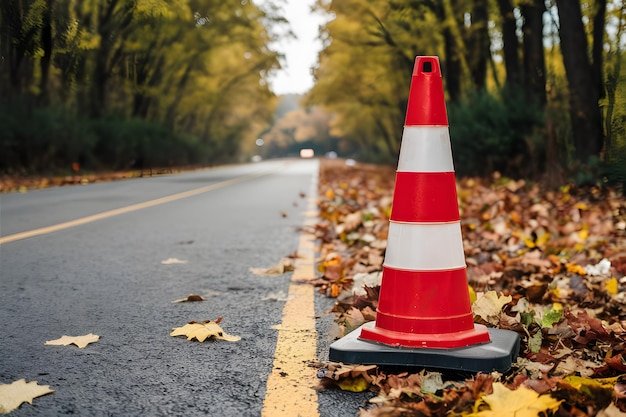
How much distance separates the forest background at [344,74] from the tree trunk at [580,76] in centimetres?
2

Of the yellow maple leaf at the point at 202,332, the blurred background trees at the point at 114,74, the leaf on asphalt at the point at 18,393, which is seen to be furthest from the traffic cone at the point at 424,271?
the blurred background trees at the point at 114,74

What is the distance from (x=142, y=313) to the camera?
3689mm

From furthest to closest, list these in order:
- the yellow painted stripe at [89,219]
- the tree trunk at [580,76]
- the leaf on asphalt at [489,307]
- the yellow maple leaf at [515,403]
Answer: the tree trunk at [580,76] → the yellow painted stripe at [89,219] → the leaf on asphalt at [489,307] → the yellow maple leaf at [515,403]

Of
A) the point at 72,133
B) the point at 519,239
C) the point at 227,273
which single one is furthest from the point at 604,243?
the point at 72,133

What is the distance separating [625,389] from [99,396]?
176cm

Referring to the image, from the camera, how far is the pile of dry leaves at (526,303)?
2242 millimetres

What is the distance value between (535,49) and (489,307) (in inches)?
411

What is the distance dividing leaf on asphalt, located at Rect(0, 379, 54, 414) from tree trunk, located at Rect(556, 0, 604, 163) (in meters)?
8.80

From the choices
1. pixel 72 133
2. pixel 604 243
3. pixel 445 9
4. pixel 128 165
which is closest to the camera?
pixel 604 243

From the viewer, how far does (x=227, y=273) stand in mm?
4883

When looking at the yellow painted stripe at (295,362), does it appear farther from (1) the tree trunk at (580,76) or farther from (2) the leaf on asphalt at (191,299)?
(1) the tree trunk at (580,76)

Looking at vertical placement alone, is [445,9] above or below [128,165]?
above

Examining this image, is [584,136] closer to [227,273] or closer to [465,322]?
[227,273]

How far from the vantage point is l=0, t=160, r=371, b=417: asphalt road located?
8.12ft
